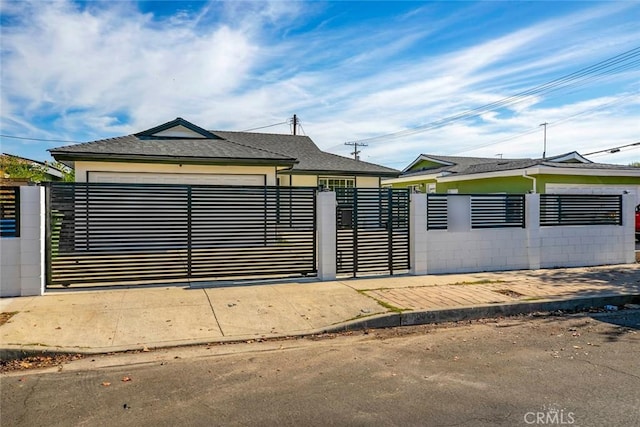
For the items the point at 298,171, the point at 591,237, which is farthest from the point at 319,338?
the point at 298,171

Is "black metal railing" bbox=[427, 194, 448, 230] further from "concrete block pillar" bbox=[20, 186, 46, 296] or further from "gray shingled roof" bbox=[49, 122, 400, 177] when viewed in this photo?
"concrete block pillar" bbox=[20, 186, 46, 296]

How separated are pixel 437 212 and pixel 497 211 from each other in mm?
1653

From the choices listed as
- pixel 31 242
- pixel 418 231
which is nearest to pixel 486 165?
pixel 418 231

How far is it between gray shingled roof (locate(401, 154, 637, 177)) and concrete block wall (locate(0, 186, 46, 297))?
17.7m

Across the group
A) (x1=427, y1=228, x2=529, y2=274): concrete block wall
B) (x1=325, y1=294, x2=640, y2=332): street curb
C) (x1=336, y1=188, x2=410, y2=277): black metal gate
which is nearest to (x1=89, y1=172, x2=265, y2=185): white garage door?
(x1=336, y1=188, x2=410, y2=277): black metal gate

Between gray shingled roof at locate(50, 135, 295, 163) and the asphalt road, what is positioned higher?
gray shingled roof at locate(50, 135, 295, 163)

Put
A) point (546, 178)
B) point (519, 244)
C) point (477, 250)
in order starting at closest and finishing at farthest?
point (477, 250)
point (519, 244)
point (546, 178)

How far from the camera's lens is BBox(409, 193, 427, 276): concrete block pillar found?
1024 centimetres

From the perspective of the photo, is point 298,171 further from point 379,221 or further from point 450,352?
point 450,352

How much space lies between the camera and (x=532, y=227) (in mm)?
11273

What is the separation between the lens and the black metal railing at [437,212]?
34.2 ft

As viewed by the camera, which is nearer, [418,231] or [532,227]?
[418,231]

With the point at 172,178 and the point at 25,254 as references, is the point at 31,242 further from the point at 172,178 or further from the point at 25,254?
the point at 172,178

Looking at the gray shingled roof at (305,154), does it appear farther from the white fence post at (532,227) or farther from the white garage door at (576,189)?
the white fence post at (532,227)
